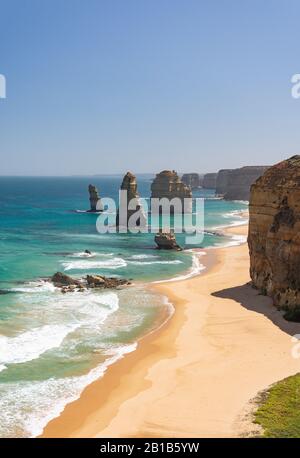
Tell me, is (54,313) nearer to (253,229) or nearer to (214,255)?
(253,229)

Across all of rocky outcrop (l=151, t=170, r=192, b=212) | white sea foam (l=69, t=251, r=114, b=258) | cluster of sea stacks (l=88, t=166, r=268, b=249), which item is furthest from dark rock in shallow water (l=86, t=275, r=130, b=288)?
rocky outcrop (l=151, t=170, r=192, b=212)

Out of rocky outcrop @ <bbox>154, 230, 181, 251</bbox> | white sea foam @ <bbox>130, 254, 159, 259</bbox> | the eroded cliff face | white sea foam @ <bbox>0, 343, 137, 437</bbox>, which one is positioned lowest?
white sea foam @ <bbox>0, 343, 137, 437</bbox>

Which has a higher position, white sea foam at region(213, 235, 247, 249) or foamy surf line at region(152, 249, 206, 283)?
white sea foam at region(213, 235, 247, 249)

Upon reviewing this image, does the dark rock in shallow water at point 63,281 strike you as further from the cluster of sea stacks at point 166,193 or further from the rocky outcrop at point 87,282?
the cluster of sea stacks at point 166,193

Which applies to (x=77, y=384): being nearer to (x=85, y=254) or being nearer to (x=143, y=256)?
(x=143, y=256)

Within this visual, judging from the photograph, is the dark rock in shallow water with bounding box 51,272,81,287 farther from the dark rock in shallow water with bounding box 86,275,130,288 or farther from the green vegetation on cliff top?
the green vegetation on cliff top

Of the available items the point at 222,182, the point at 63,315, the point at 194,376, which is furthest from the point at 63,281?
the point at 222,182
